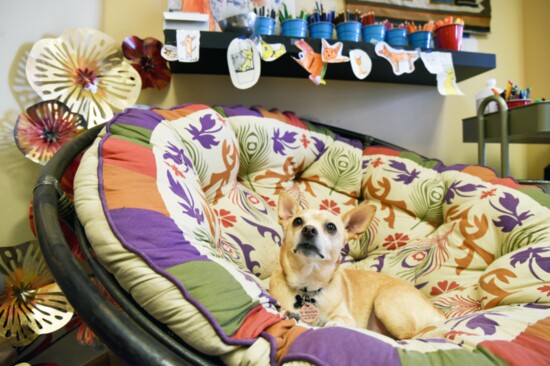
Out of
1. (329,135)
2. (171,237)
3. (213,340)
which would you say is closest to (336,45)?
(329,135)

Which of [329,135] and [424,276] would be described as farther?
[329,135]

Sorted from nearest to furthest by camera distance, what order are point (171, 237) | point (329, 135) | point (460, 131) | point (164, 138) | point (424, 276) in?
point (171, 237) → point (164, 138) → point (424, 276) → point (329, 135) → point (460, 131)

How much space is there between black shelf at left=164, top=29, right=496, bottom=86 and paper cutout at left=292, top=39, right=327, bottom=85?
2cm

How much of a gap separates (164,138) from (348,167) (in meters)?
0.87

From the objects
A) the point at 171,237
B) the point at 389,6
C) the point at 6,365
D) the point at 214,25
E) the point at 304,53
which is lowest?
the point at 6,365

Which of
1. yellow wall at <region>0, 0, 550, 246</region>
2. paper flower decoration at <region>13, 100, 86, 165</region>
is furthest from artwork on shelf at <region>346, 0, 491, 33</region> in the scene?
paper flower decoration at <region>13, 100, 86, 165</region>

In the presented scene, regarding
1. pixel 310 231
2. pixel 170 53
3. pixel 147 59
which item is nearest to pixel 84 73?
pixel 147 59

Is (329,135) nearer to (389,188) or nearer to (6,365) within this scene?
(389,188)

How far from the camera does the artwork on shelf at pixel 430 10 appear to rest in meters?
1.82

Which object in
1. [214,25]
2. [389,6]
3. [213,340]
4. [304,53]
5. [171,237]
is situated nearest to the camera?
[213,340]

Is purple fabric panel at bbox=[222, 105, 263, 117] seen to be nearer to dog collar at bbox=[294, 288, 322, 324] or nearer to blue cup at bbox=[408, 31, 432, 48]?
dog collar at bbox=[294, 288, 322, 324]

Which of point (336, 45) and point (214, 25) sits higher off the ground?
point (214, 25)

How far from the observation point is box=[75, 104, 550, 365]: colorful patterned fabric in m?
0.57

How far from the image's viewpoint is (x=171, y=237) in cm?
67
